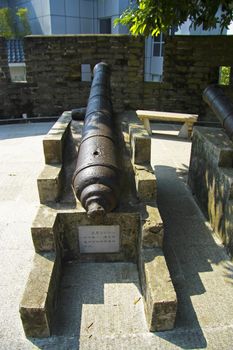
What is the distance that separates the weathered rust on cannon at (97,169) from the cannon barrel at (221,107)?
1570mm

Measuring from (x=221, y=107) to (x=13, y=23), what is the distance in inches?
978

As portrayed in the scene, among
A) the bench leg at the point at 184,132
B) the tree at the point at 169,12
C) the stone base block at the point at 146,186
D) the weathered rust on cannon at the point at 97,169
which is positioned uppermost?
the tree at the point at 169,12

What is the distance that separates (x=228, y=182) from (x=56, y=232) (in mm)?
2022

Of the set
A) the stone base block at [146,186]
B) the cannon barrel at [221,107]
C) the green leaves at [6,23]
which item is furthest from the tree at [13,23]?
the stone base block at [146,186]

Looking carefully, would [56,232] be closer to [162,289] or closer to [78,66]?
[162,289]

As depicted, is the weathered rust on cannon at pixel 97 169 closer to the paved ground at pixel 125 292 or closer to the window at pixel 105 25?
the paved ground at pixel 125 292

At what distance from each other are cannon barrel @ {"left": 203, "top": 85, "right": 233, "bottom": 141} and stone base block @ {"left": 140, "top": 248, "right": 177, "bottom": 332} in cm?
206

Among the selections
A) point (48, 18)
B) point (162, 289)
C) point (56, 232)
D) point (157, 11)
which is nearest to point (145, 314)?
point (162, 289)

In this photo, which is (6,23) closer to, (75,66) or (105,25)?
(105,25)

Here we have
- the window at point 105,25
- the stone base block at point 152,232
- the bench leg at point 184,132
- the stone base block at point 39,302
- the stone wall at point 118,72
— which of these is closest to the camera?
the stone base block at point 39,302

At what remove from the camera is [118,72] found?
931 cm

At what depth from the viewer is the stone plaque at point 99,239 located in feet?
11.8

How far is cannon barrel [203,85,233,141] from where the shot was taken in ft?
14.3

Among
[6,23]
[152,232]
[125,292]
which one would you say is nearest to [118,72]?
[152,232]
